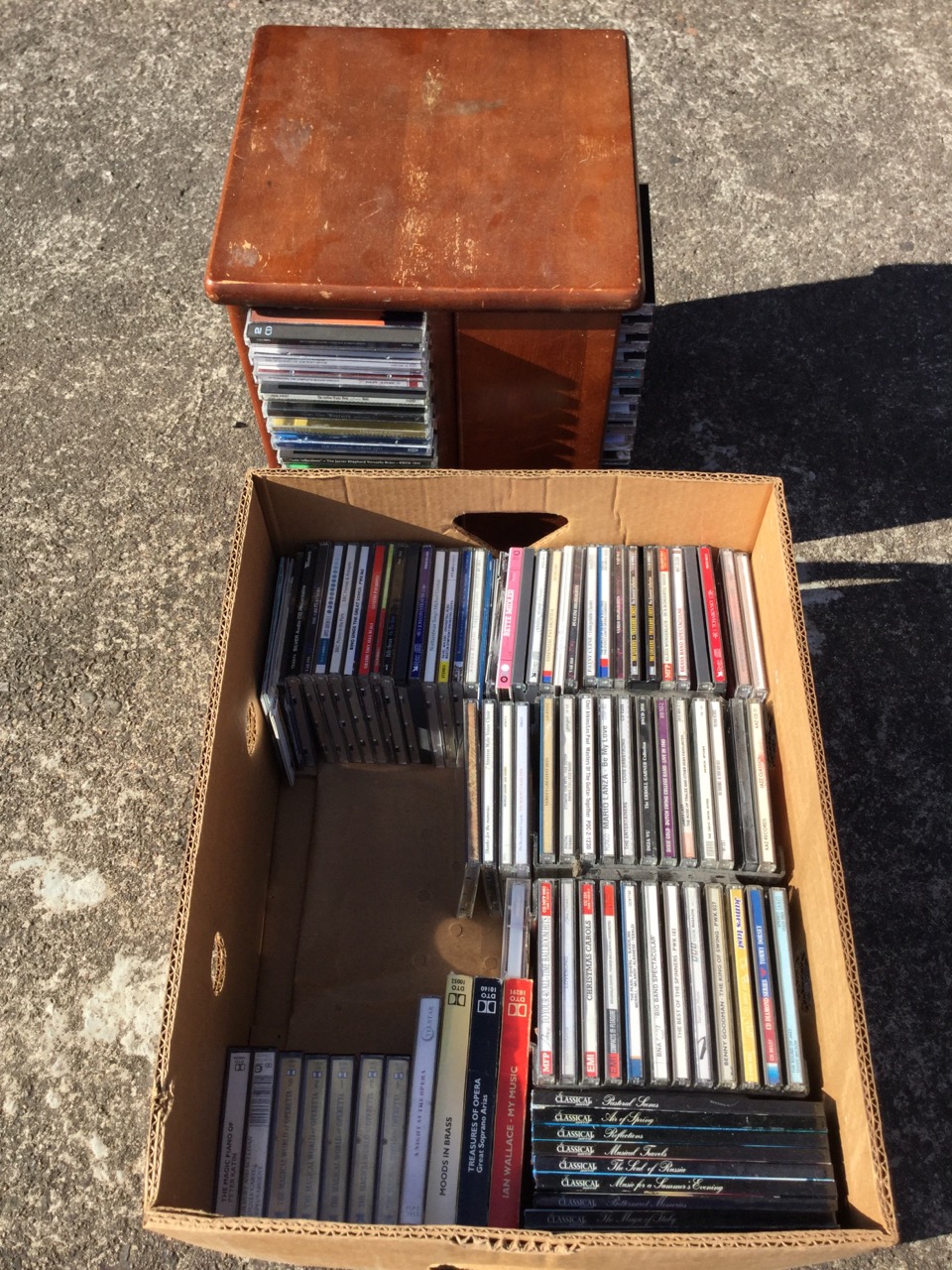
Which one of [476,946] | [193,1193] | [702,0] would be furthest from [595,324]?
[702,0]

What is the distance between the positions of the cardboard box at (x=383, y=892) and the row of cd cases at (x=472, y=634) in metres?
0.06

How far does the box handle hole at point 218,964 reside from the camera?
2115mm

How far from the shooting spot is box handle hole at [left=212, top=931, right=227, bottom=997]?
2115mm

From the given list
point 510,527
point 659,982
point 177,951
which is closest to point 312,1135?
point 177,951

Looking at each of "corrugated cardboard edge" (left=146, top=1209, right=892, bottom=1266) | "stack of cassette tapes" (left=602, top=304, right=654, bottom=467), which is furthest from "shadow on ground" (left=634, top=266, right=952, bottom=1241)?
"corrugated cardboard edge" (left=146, top=1209, right=892, bottom=1266)

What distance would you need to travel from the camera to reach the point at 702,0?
4824 mm

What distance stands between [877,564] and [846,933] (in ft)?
5.78

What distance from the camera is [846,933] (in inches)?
77.2

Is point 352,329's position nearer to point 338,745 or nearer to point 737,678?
point 338,745

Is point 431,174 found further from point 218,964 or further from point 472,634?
point 218,964

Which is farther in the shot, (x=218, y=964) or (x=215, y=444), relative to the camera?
(x=215, y=444)

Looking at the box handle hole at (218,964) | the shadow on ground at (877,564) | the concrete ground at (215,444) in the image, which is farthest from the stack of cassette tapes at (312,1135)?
the shadow on ground at (877,564)

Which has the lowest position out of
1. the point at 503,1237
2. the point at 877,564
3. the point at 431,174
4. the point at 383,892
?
the point at 503,1237

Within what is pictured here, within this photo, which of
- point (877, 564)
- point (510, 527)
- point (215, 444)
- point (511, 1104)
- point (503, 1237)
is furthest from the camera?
point (215, 444)
